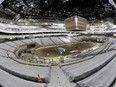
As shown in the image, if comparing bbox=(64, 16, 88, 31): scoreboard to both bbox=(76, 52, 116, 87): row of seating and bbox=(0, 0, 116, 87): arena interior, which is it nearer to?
bbox=(0, 0, 116, 87): arena interior

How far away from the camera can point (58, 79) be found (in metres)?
7.41

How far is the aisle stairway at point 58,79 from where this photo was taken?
6.74 m

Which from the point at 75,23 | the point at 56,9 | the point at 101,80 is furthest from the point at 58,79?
the point at 56,9

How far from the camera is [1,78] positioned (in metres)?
6.17

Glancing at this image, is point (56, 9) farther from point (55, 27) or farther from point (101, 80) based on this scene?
point (101, 80)

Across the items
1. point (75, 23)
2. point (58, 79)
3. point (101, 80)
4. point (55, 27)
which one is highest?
point (75, 23)

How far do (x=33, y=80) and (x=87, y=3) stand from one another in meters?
22.3

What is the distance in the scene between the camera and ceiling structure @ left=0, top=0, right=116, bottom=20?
2389 centimetres

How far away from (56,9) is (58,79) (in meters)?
23.4

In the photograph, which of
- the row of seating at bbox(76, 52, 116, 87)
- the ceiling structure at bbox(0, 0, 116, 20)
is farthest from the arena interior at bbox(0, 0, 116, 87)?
the row of seating at bbox(76, 52, 116, 87)

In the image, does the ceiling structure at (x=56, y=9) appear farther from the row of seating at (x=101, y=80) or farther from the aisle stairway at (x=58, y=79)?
the row of seating at (x=101, y=80)

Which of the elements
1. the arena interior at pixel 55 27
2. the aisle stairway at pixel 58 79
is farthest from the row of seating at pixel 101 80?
the arena interior at pixel 55 27

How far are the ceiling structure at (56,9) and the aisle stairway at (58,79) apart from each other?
49.3 feet

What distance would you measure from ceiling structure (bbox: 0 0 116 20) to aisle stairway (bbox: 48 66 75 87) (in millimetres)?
15035
